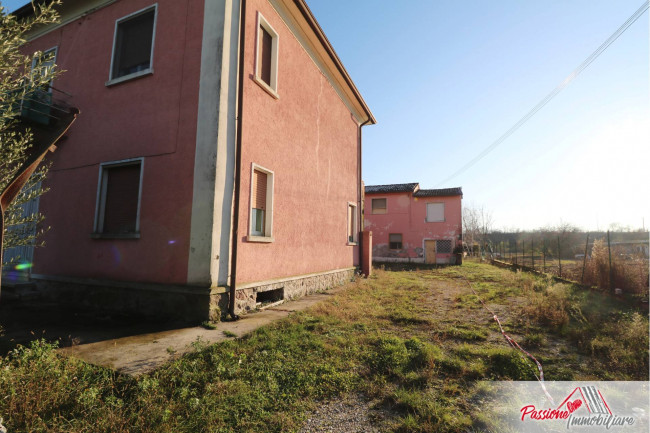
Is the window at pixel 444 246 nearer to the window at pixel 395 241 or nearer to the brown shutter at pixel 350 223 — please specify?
the window at pixel 395 241

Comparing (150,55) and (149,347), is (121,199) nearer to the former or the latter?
(150,55)

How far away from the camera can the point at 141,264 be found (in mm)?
5703

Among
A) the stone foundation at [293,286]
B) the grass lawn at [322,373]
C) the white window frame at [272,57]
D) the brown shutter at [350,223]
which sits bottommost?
the grass lawn at [322,373]

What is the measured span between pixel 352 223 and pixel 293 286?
5.59 m

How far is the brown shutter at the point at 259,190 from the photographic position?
658 cm

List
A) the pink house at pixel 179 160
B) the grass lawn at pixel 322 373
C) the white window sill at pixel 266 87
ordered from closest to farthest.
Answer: the grass lawn at pixel 322 373, the pink house at pixel 179 160, the white window sill at pixel 266 87

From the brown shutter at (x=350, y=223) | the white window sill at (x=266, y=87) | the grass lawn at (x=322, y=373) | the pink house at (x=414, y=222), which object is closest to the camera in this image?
the grass lawn at (x=322, y=373)

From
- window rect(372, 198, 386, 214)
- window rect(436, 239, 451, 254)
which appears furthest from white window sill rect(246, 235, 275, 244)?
window rect(436, 239, 451, 254)

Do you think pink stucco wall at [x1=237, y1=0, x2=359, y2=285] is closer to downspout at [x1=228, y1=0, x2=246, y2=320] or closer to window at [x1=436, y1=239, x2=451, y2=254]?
downspout at [x1=228, y1=0, x2=246, y2=320]

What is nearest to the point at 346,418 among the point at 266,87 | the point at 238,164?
the point at 238,164

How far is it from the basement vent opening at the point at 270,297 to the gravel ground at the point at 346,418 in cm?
402

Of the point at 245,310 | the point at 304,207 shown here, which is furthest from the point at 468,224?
the point at 245,310

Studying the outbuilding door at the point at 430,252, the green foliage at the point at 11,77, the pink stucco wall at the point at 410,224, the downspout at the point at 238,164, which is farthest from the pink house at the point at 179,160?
the outbuilding door at the point at 430,252

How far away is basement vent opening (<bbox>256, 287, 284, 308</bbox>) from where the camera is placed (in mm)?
6785
